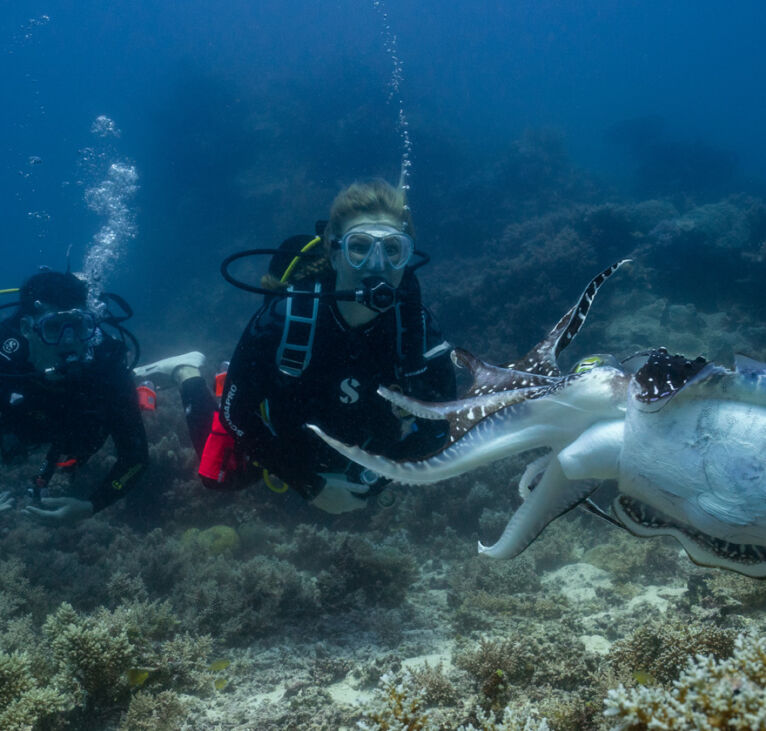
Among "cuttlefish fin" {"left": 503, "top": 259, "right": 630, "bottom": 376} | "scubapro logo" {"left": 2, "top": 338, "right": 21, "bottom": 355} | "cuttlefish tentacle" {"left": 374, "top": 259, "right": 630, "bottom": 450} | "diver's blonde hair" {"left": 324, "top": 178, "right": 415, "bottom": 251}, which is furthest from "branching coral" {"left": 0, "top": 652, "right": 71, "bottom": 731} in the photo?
"scubapro logo" {"left": 2, "top": 338, "right": 21, "bottom": 355}

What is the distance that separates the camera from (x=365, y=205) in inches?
180

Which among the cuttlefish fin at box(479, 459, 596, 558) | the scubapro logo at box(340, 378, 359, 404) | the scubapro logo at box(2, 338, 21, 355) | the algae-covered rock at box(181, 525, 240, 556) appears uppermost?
the cuttlefish fin at box(479, 459, 596, 558)

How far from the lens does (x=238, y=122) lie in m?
31.9

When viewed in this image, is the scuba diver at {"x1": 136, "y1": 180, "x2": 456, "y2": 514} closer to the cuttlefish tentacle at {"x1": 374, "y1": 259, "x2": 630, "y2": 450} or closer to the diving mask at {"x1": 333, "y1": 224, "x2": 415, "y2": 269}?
the diving mask at {"x1": 333, "y1": 224, "x2": 415, "y2": 269}

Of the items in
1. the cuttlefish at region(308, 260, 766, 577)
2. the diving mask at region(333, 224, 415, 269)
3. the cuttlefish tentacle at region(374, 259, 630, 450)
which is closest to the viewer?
the cuttlefish at region(308, 260, 766, 577)

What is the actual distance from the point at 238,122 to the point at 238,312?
56.6 ft

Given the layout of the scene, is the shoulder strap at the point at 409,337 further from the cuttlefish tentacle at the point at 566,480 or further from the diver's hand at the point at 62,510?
the diver's hand at the point at 62,510

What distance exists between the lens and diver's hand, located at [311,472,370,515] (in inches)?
181

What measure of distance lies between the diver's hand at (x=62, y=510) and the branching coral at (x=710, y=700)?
6299mm

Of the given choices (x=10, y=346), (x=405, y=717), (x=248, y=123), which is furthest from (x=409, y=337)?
(x=248, y=123)

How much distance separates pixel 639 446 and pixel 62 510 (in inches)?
264

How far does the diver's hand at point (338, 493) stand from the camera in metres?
4.59

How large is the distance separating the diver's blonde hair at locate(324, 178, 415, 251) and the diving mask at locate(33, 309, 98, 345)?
3.82m

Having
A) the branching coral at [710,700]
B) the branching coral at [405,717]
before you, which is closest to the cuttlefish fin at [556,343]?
the branching coral at [710,700]
